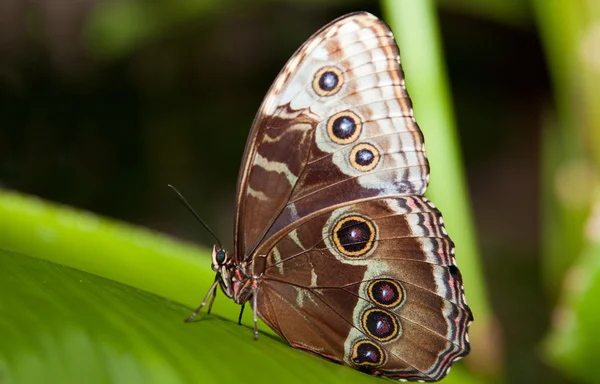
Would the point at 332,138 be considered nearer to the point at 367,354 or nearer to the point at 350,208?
the point at 350,208

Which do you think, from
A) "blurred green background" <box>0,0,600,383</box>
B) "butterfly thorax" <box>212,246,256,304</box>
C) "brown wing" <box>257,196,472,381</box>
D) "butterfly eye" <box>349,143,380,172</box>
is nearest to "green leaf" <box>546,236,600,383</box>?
"brown wing" <box>257,196,472,381</box>

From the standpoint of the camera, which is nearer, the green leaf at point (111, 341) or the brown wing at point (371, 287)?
the green leaf at point (111, 341)

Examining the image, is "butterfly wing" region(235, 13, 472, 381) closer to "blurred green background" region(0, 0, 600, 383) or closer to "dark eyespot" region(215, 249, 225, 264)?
"dark eyespot" region(215, 249, 225, 264)

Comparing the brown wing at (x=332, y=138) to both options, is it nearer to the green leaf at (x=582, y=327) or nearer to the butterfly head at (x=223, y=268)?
the butterfly head at (x=223, y=268)

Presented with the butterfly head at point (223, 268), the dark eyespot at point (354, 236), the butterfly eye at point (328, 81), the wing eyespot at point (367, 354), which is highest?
the butterfly eye at point (328, 81)

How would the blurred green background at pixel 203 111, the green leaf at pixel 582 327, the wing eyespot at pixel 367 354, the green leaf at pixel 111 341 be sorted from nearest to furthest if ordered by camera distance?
the green leaf at pixel 111 341
the wing eyespot at pixel 367 354
the green leaf at pixel 582 327
the blurred green background at pixel 203 111

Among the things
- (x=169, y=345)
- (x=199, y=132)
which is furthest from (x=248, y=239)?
(x=199, y=132)

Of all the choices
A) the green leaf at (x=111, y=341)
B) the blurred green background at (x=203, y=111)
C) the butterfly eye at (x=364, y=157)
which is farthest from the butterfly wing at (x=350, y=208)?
the blurred green background at (x=203, y=111)
